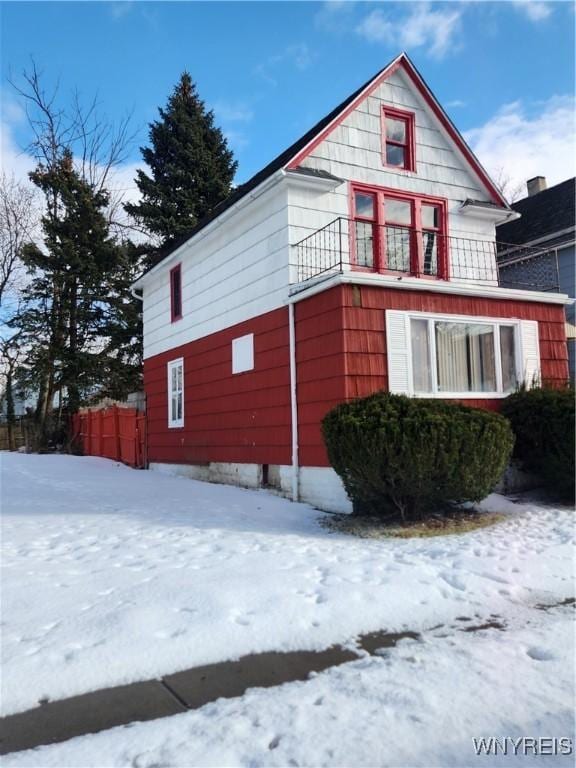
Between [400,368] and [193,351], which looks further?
[193,351]

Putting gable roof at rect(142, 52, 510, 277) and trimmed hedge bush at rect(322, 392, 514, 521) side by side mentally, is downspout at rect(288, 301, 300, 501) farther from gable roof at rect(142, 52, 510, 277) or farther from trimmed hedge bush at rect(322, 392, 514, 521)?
gable roof at rect(142, 52, 510, 277)

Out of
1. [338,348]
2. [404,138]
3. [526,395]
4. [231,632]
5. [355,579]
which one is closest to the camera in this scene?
[231,632]

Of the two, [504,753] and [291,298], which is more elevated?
[291,298]

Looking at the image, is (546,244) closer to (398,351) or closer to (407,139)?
(407,139)

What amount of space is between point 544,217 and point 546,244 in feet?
5.01

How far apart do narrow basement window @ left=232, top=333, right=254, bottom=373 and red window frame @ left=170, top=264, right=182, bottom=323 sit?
3154mm

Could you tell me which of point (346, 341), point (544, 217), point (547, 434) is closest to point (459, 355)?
point (547, 434)

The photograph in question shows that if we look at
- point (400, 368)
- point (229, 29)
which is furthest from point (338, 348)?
point (229, 29)

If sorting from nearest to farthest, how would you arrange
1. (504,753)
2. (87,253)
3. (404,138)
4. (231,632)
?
(504,753)
(231,632)
(404,138)
(87,253)

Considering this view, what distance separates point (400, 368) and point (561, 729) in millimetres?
6055

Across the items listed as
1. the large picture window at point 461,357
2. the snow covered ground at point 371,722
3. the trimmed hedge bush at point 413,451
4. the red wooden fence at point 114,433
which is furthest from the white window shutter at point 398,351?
the red wooden fence at point 114,433

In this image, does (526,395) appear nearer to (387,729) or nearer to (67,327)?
(387,729)

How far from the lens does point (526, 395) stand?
8633mm

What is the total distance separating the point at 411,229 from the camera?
10867mm
